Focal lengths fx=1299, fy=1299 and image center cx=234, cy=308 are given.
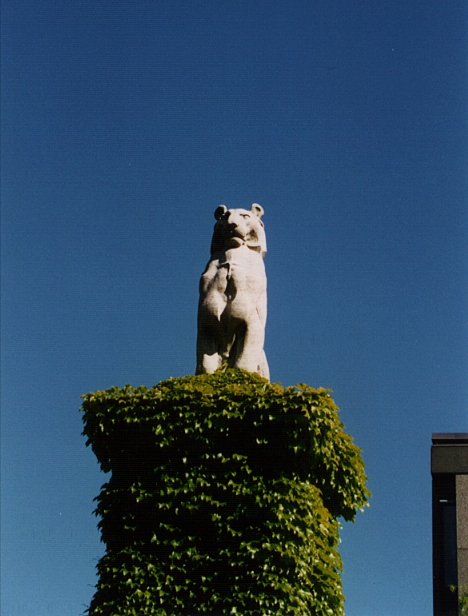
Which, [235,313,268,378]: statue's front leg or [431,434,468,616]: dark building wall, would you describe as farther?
[431,434,468,616]: dark building wall

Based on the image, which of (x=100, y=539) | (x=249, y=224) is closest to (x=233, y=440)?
(x=100, y=539)

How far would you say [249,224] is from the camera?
1040 inches

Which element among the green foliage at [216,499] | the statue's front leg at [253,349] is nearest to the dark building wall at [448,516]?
the statue's front leg at [253,349]

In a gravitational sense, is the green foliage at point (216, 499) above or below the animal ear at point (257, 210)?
below

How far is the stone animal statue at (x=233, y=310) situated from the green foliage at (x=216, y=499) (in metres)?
2.56

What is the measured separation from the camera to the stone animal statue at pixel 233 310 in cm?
2533

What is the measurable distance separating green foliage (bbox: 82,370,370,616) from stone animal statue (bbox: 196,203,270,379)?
2.56 m

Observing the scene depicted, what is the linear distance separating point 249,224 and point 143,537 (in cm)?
748

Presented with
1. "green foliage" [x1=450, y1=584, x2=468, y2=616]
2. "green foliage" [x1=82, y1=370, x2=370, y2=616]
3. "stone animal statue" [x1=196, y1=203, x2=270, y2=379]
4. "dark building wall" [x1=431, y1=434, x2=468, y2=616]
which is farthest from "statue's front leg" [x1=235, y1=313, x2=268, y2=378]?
"green foliage" [x1=450, y1=584, x2=468, y2=616]

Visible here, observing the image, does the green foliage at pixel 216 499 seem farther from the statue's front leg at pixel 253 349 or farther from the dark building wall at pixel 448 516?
the dark building wall at pixel 448 516

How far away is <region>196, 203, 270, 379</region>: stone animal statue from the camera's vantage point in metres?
25.3

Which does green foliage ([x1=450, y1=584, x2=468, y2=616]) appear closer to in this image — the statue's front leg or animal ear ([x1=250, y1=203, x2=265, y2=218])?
the statue's front leg

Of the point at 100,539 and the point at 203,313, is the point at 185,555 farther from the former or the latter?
the point at 203,313

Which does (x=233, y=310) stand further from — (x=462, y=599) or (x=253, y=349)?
(x=462, y=599)
